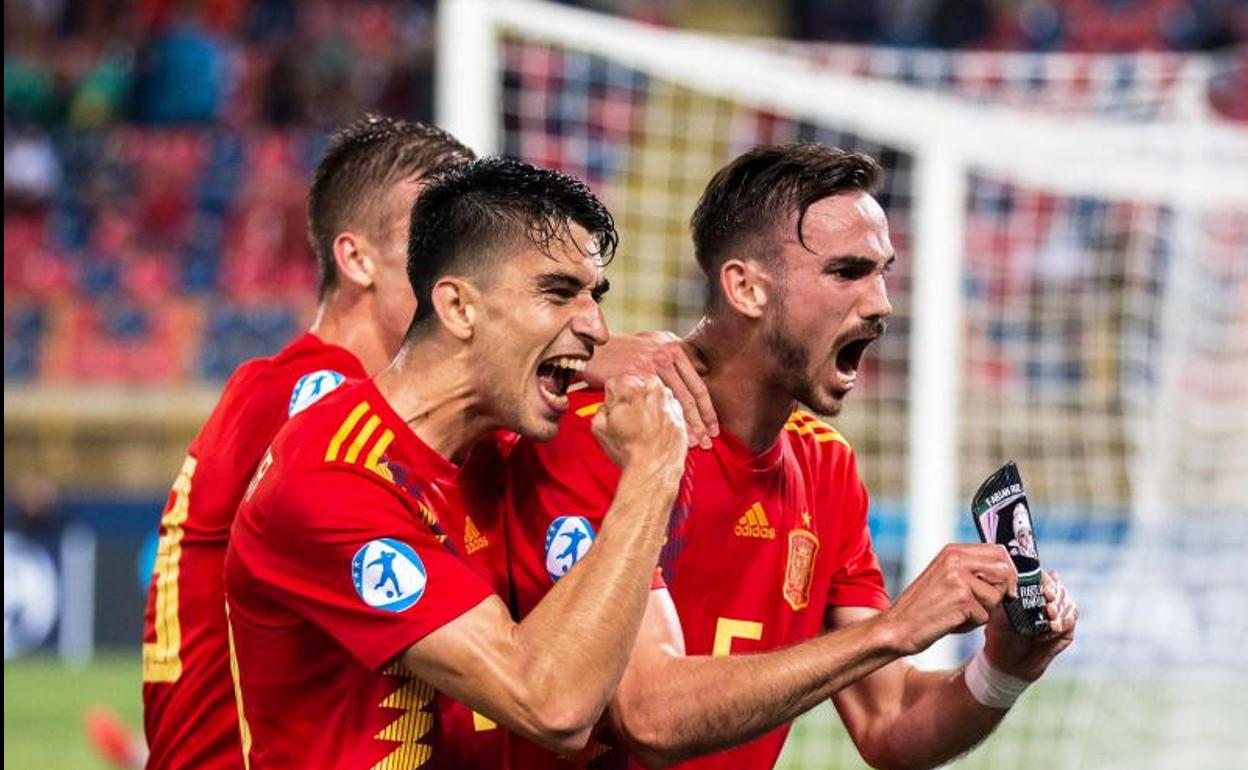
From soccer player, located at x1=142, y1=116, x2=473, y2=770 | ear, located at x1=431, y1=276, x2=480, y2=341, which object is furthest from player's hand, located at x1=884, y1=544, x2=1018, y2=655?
soccer player, located at x1=142, y1=116, x2=473, y2=770

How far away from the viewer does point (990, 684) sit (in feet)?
14.8

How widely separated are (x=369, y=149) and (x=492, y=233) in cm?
123

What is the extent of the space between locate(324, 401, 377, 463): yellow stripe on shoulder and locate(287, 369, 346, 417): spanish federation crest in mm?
722

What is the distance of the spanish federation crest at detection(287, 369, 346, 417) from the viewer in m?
4.74

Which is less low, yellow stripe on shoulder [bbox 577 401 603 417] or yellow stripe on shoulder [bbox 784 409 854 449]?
yellow stripe on shoulder [bbox 577 401 603 417]

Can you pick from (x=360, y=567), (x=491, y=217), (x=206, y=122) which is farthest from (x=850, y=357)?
(x=206, y=122)

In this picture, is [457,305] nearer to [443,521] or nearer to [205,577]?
[443,521]

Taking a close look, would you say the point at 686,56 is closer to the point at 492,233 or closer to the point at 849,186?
the point at 849,186

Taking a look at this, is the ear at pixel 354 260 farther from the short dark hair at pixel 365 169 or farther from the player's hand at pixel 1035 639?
the player's hand at pixel 1035 639

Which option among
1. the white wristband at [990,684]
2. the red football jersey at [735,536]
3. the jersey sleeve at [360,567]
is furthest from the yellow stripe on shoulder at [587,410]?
the white wristband at [990,684]

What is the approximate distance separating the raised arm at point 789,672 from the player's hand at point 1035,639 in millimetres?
196

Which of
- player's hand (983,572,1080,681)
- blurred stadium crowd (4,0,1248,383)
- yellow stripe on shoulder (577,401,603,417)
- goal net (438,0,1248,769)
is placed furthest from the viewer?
blurred stadium crowd (4,0,1248,383)

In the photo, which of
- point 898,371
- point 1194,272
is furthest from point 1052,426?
point 1194,272

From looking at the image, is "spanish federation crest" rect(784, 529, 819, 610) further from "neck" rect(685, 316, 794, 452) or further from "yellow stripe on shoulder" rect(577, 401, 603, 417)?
"yellow stripe on shoulder" rect(577, 401, 603, 417)
